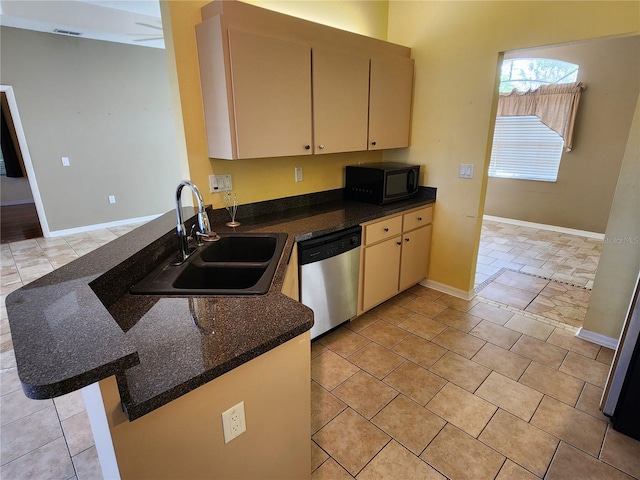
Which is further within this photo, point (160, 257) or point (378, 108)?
point (378, 108)

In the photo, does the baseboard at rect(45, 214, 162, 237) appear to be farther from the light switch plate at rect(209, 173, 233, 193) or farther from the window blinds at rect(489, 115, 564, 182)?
the window blinds at rect(489, 115, 564, 182)

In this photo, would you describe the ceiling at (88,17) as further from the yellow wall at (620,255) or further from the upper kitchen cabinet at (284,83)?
the yellow wall at (620,255)

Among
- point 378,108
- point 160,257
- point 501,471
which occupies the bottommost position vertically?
point 501,471

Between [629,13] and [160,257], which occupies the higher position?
[629,13]

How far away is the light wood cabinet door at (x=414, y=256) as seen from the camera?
120 inches

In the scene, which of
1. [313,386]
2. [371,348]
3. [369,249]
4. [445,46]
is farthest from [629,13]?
[313,386]

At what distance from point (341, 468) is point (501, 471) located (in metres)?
0.74

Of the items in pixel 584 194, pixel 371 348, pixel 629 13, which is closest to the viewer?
pixel 629 13

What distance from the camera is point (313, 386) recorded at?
215 cm

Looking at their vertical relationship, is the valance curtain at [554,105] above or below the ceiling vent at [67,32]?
below

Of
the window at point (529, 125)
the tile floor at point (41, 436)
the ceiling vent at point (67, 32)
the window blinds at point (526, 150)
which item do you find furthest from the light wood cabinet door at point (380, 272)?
the ceiling vent at point (67, 32)

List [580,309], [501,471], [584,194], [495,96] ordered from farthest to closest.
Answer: [584,194] → [580,309] → [495,96] → [501,471]

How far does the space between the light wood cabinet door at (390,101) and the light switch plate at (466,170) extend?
0.57 meters

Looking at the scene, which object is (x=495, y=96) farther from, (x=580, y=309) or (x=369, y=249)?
(x=580, y=309)
